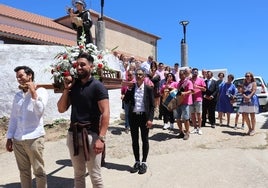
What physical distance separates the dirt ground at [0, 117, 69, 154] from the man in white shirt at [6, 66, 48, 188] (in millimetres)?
4704

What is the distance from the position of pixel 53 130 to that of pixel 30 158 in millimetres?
5697

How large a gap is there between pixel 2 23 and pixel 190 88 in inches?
626

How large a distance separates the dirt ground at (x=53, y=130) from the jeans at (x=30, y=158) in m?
4.61

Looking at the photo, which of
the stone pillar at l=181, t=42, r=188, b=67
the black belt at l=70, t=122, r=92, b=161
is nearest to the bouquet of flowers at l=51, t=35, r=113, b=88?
the black belt at l=70, t=122, r=92, b=161

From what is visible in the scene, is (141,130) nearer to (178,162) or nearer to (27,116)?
(178,162)

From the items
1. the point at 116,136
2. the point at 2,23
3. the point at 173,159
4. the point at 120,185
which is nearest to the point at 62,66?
the point at 120,185

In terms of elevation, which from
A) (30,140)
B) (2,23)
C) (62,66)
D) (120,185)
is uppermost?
(2,23)

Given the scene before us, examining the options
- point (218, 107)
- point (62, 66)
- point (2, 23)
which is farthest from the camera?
point (2, 23)

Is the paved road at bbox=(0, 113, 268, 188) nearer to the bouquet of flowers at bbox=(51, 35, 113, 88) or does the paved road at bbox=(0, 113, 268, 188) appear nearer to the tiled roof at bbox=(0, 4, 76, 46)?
the bouquet of flowers at bbox=(51, 35, 113, 88)

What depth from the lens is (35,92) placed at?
468 centimetres

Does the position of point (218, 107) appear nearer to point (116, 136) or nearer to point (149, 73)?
point (149, 73)

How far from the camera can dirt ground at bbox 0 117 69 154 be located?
9694mm

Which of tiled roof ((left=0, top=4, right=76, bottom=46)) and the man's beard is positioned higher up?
tiled roof ((left=0, top=4, right=76, bottom=46))

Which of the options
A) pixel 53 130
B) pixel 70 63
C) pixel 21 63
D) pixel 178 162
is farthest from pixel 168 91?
pixel 21 63
